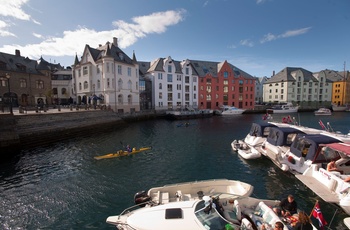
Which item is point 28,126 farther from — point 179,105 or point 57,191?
point 179,105

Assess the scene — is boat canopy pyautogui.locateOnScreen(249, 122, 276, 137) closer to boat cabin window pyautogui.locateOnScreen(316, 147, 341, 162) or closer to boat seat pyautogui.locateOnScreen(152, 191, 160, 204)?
boat cabin window pyautogui.locateOnScreen(316, 147, 341, 162)

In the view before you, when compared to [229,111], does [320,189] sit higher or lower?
lower

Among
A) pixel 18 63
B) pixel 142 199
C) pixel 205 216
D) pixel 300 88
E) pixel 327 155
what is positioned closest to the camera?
pixel 205 216

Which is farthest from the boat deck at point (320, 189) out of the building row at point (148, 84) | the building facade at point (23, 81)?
the building facade at point (23, 81)

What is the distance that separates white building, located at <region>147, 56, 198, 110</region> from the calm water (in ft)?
135

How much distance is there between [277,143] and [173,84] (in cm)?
5014

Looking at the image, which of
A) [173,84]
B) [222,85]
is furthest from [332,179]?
[222,85]

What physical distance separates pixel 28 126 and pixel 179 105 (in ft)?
154

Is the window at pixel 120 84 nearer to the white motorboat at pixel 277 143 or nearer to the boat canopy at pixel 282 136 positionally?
the white motorboat at pixel 277 143

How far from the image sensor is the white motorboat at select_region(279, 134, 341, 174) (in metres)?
13.4

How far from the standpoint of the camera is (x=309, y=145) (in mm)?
15344

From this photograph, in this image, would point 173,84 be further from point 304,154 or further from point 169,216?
point 169,216

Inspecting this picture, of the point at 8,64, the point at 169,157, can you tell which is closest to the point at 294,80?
the point at 169,157

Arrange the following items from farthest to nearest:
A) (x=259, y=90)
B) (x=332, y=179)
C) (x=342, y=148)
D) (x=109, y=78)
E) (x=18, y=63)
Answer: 1. (x=259, y=90)
2. (x=18, y=63)
3. (x=109, y=78)
4. (x=342, y=148)
5. (x=332, y=179)
